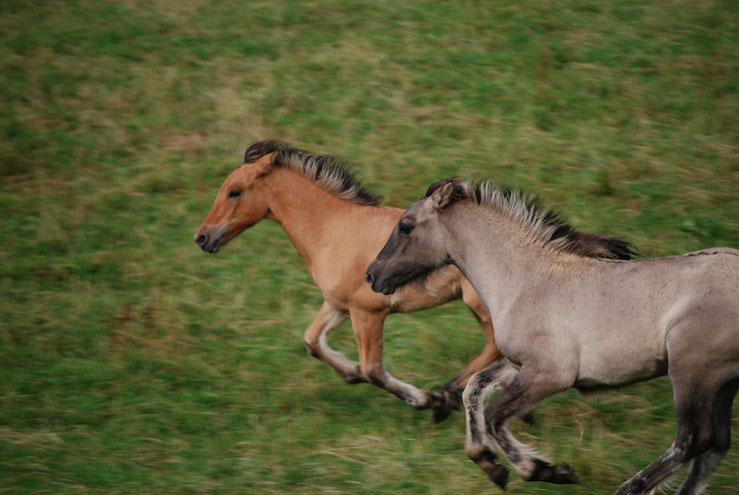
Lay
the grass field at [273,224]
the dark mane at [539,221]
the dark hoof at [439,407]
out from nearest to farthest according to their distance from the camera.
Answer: the dark mane at [539,221], the grass field at [273,224], the dark hoof at [439,407]

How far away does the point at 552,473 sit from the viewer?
5.47 meters

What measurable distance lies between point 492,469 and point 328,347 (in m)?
2.62

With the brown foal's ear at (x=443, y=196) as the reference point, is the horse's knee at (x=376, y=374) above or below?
below

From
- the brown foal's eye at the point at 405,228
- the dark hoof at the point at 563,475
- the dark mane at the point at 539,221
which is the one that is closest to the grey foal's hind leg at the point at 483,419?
the dark hoof at the point at 563,475

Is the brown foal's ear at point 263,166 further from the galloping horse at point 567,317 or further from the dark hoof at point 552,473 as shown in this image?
the dark hoof at point 552,473

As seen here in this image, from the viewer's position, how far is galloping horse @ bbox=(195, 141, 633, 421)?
7312mm

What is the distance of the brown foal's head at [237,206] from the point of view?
7.86 m

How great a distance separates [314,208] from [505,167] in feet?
14.1

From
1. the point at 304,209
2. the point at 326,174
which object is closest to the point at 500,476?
the point at 304,209

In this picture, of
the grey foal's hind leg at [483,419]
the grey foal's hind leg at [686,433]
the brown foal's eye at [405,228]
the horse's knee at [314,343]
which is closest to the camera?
the grey foal's hind leg at [686,433]

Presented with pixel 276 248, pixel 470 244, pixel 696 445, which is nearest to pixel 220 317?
pixel 276 248

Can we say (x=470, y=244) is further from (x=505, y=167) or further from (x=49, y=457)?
(x=505, y=167)

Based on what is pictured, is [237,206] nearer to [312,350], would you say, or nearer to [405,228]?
[312,350]

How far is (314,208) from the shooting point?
7816 mm
